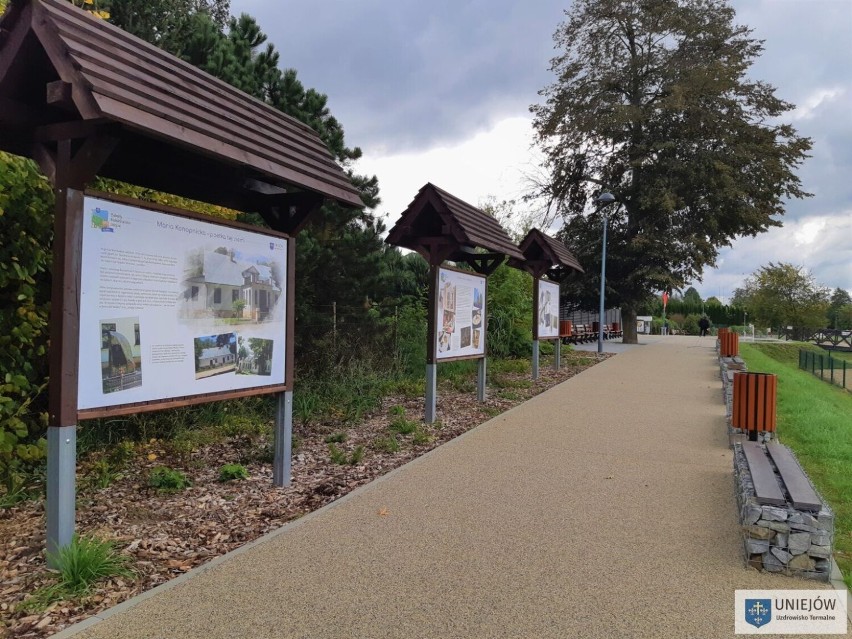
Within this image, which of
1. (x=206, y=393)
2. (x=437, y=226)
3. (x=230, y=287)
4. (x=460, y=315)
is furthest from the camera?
(x=460, y=315)

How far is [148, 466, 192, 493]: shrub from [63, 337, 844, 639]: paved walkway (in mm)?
1512

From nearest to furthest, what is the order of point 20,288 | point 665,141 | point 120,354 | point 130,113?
point 130,113
point 120,354
point 20,288
point 665,141

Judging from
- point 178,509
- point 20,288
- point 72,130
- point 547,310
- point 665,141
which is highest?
point 665,141

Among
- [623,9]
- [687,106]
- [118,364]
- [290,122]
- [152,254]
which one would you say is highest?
[623,9]

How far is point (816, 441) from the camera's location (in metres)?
7.87

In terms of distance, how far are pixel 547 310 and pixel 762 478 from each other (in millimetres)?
Answer: 11506

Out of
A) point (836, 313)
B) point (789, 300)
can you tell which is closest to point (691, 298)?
point (836, 313)

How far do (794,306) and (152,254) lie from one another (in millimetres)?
50469

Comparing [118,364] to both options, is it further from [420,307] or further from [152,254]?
[420,307]

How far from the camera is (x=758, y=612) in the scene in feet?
11.2

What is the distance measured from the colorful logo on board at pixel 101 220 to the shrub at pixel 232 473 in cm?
282

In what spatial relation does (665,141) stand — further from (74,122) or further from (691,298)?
(691,298)

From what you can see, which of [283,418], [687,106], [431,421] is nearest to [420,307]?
[431,421]

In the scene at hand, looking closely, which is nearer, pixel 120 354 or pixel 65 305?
pixel 65 305
